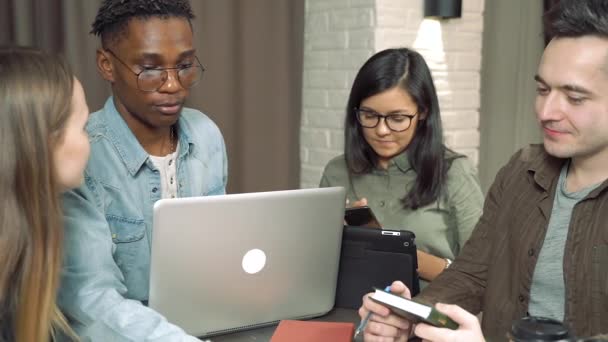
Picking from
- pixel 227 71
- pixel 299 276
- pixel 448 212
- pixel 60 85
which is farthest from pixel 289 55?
pixel 60 85

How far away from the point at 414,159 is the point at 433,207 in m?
0.16

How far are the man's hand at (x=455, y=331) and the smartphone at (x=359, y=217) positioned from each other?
48cm

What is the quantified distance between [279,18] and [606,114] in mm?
1645

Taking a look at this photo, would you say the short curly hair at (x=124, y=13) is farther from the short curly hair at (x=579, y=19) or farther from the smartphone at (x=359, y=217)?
the short curly hair at (x=579, y=19)

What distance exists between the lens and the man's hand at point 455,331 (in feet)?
3.16

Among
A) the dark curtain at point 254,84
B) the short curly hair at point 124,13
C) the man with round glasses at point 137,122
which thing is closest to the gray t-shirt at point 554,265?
the man with round glasses at point 137,122

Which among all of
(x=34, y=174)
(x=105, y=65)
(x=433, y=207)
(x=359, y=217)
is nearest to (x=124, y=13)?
(x=105, y=65)

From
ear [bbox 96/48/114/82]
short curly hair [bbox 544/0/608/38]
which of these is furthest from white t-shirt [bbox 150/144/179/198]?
short curly hair [bbox 544/0/608/38]

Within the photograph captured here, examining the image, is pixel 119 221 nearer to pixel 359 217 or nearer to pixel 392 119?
pixel 359 217

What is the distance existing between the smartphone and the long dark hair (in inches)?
17.1

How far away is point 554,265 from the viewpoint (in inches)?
50.4

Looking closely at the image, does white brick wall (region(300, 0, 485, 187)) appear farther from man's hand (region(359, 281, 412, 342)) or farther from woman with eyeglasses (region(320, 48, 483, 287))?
man's hand (region(359, 281, 412, 342))

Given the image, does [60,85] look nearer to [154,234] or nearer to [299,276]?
[154,234]

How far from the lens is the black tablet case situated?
130 cm
